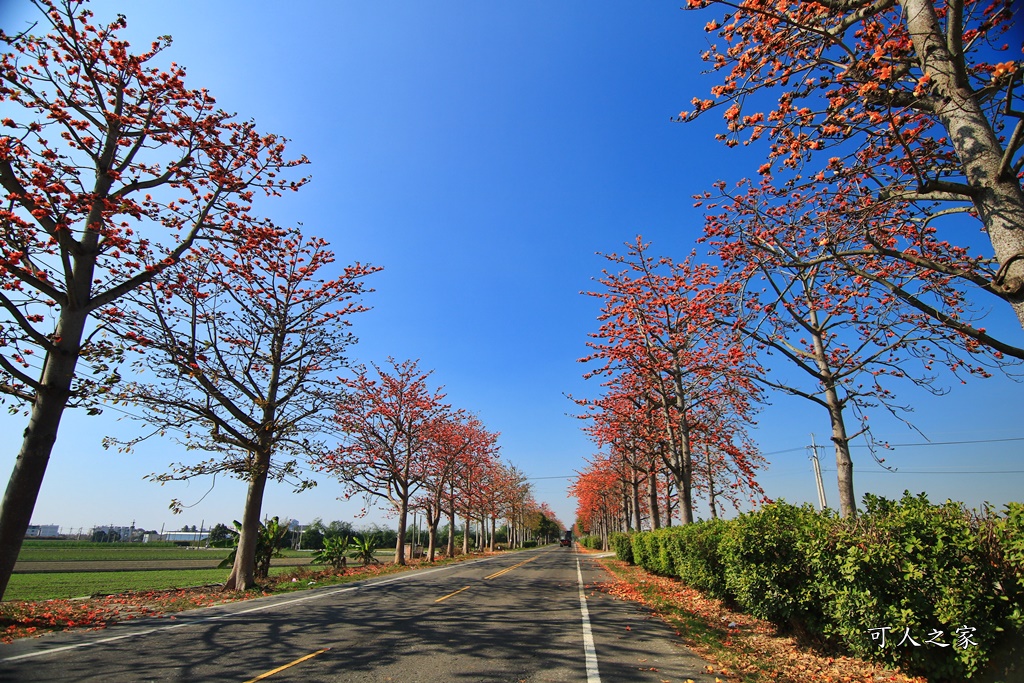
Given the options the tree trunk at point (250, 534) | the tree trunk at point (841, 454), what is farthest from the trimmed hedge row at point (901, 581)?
the tree trunk at point (250, 534)

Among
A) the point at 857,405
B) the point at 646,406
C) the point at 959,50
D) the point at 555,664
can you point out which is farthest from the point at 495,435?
the point at 959,50

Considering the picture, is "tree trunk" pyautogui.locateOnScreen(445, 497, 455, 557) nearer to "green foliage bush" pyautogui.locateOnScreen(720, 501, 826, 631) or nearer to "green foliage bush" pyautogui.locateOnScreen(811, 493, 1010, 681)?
"green foliage bush" pyautogui.locateOnScreen(720, 501, 826, 631)

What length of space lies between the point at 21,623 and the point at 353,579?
11192 mm

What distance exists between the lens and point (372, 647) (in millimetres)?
7188

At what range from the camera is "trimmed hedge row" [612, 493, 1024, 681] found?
4.57 meters

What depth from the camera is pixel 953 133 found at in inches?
216

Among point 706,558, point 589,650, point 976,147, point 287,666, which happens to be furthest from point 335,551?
point 976,147

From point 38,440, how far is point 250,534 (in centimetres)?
845

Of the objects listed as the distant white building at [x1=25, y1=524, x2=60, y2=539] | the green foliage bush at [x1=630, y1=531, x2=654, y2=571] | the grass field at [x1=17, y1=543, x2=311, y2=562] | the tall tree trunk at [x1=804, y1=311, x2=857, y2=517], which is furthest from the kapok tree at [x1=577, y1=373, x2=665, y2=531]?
the distant white building at [x1=25, y1=524, x2=60, y2=539]

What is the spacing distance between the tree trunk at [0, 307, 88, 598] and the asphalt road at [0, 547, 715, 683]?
6.68 feet

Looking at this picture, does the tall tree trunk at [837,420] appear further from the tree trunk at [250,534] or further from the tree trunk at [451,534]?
→ the tree trunk at [451,534]

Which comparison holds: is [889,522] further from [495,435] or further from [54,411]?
[495,435]

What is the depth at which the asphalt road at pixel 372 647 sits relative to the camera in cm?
582

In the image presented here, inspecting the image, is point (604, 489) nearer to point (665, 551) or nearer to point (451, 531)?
point (451, 531)
